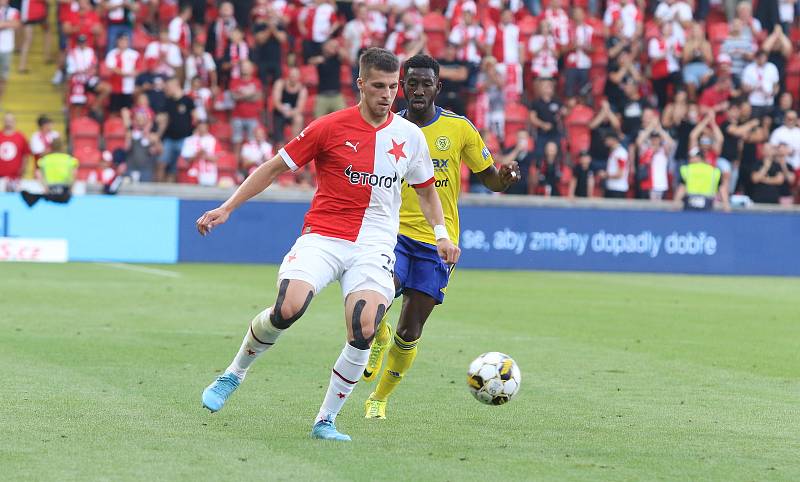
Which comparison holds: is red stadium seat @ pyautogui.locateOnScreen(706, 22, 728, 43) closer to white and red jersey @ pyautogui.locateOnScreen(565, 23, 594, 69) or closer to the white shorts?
white and red jersey @ pyautogui.locateOnScreen(565, 23, 594, 69)

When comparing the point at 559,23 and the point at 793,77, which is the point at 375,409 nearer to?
the point at 559,23

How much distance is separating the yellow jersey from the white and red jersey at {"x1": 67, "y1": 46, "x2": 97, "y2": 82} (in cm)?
1752

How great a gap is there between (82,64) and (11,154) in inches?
99.8

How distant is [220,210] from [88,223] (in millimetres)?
16397

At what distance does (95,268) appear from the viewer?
2180 cm

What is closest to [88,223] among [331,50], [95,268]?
[95,268]

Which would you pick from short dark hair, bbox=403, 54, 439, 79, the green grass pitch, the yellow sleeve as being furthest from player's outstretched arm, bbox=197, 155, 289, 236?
the yellow sleeve

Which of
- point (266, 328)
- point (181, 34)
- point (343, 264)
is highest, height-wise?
point (343, 264)

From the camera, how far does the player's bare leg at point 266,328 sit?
7.46 m

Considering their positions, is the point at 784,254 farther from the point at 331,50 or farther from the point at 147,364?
the point at 147,364

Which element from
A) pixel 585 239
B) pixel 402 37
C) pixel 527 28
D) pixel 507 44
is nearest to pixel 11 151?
pixel 402 37

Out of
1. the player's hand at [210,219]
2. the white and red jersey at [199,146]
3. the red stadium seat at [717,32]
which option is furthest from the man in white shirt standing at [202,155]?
the player's hand at [210,219]

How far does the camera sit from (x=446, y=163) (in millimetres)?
9031

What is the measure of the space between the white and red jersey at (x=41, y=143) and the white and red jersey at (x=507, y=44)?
8576 millimetres
